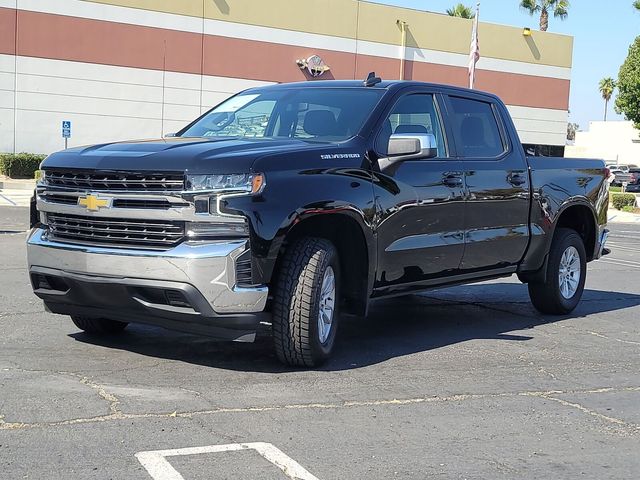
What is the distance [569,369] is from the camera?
6672 millimetres

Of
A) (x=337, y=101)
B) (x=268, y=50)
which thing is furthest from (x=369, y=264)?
(x=268, y=50)

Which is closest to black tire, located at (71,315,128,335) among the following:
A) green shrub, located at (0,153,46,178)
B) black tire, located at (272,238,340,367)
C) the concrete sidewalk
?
black tire, located at (272,238,340,367)

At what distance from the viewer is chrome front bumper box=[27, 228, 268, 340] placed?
17.8 ft

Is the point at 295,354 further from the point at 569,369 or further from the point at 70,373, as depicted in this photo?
the point at 569,369

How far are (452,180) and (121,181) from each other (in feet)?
9.27

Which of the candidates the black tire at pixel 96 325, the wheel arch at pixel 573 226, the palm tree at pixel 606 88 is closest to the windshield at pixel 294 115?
the black tire at pixel 96 325

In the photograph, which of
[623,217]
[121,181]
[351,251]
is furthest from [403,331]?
[623,217]

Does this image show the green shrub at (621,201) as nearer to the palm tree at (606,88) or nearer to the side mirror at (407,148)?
the side mirror at (407,148)

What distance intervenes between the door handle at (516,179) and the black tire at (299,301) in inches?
106

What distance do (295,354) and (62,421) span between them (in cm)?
171

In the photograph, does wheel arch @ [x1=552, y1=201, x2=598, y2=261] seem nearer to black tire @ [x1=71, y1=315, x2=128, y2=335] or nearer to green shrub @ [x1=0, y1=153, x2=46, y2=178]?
black tire @ [x1=71, y1=315, x2=128, y2=335]

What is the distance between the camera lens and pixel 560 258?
→ 349 inches

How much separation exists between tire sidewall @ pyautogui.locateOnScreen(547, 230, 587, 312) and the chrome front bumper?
4.12 meters

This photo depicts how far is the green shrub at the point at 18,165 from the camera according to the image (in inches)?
1312
